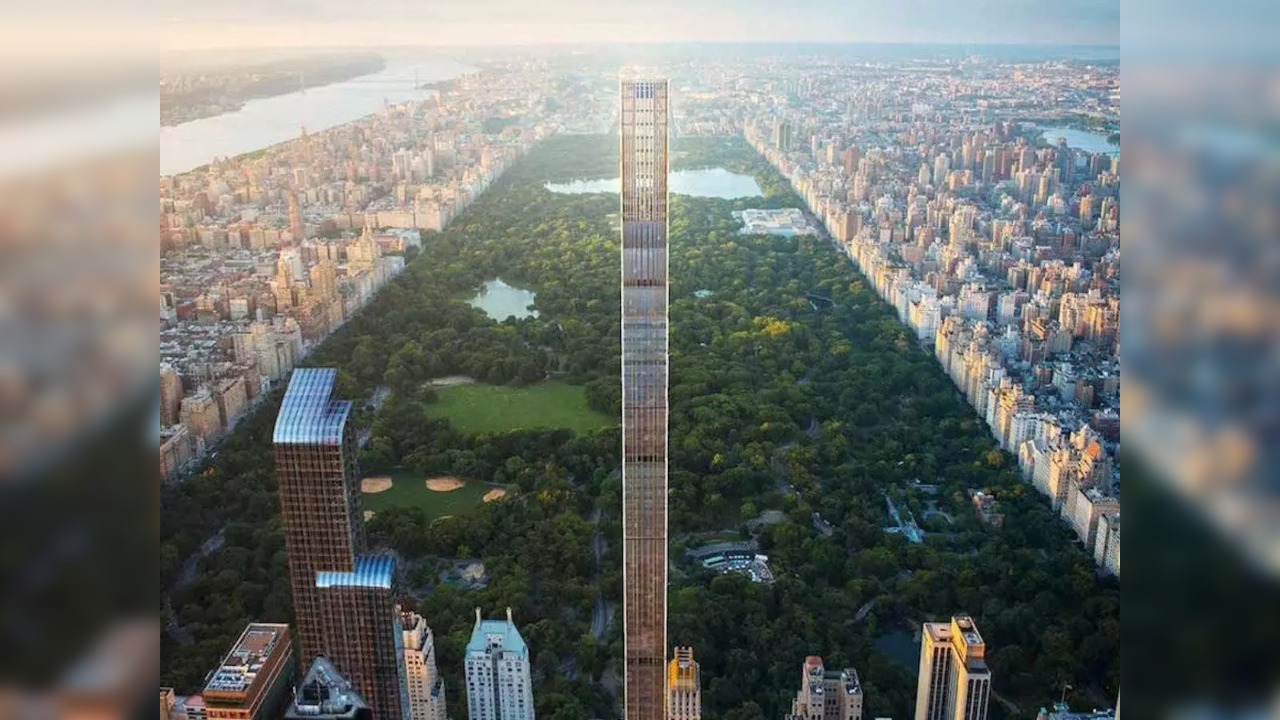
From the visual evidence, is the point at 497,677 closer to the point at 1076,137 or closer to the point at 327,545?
the point at 327,545

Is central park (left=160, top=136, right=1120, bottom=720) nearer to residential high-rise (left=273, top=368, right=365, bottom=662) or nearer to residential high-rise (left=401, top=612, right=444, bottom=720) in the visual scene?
residential high-rise (left=401, top=612, right=444, bottom=720)

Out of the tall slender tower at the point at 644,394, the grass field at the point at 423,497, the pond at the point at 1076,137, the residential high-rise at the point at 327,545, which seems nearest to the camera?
the residential high-rise at the point at 327,545

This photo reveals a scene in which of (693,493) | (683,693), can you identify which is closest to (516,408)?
(693,493)

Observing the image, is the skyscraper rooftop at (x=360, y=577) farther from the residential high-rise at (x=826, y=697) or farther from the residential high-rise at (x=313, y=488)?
the residential high-rise at (x=826, y=697)

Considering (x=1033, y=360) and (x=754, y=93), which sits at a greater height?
(x=754, y=93)

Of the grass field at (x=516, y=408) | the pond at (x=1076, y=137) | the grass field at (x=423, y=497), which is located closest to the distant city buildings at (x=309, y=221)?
the grass field at (x=423, y=497)

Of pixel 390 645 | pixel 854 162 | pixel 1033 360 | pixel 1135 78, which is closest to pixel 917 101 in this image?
pixel 854 162

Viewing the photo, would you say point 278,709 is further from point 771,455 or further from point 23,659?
point 771,455
